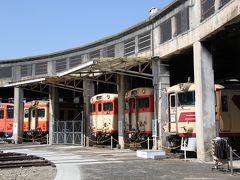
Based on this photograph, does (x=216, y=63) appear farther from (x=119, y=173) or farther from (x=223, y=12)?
(x=119, y=173)

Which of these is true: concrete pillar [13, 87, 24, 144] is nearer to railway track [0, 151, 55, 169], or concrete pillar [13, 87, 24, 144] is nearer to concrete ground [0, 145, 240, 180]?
railway track [0, 151, 55, 169]

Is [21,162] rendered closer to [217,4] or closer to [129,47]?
[217,4]

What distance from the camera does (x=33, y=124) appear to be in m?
35.9

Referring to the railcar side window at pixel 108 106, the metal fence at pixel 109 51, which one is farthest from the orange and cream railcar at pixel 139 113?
the metal fence at pixel 109 51

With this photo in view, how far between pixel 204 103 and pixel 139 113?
24.1ft

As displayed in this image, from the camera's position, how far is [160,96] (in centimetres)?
2175

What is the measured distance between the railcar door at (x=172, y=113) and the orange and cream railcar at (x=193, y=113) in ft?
0.29

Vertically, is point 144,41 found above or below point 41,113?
above

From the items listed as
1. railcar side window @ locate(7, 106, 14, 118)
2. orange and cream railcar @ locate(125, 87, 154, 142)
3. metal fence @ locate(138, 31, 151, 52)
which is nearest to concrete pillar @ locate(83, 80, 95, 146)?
orange and cream railcar @ locate(125, 87, 154, 142)

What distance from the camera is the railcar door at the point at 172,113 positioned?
65.0 feet

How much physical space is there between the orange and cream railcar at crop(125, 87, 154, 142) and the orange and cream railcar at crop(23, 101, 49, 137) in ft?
38.6

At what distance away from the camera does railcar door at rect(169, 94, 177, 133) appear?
65.0ft

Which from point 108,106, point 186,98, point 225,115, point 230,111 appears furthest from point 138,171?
point 108,106

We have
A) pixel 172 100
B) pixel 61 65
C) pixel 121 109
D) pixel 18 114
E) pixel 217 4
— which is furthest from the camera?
pixel 18 114
